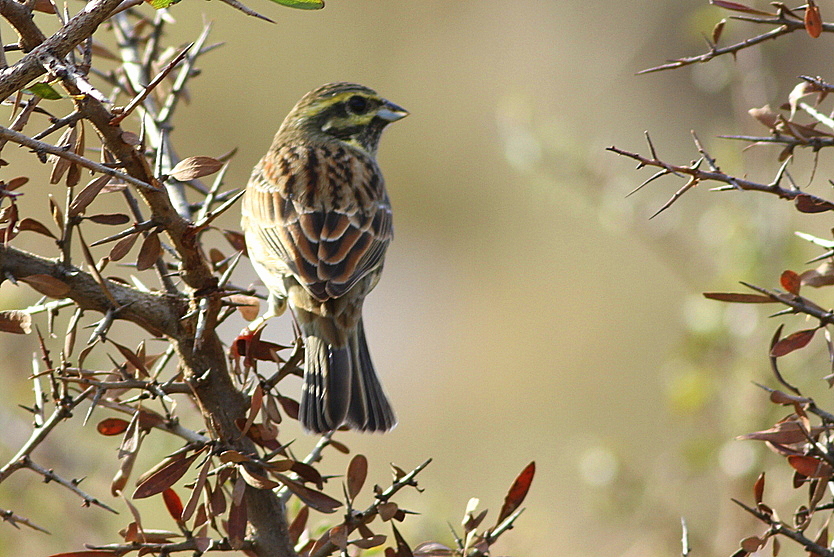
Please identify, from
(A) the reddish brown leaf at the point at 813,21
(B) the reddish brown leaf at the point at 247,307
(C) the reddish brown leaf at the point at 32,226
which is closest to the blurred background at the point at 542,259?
(B) the reddish brown leaf at the point at 247,307

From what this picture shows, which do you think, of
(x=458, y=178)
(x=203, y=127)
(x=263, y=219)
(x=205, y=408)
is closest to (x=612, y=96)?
(x=458, y=178)

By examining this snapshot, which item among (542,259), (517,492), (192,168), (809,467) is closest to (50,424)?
(192,168)

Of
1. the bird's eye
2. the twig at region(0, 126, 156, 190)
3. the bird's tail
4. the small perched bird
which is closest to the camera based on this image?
the twig at region(0, 126, 156, 190)

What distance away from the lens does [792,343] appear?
1813mm

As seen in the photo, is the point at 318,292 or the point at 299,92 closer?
the point at 318,292

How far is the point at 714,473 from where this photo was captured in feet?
14.3

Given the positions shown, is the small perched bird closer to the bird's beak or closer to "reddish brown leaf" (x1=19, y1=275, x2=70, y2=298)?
the bird's beak

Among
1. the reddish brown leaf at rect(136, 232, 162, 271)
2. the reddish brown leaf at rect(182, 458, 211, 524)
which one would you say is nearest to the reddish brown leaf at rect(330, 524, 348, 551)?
the reddish brown leaf at rect(182, 458, 211, 524)

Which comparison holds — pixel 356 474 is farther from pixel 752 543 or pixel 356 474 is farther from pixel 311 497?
pixel 752 543

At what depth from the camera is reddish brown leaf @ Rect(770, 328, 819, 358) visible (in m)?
1.78

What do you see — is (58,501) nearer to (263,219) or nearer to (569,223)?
(263,219)

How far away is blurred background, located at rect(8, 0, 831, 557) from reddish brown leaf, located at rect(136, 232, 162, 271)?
1.66 metres

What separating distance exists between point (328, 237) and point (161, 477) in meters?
1.73

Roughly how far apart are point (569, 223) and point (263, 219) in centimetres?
826
